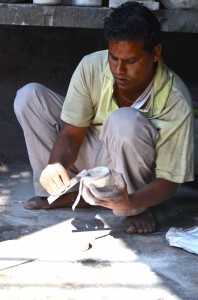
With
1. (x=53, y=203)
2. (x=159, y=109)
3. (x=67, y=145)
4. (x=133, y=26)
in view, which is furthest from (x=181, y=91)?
(x=53, y=203)

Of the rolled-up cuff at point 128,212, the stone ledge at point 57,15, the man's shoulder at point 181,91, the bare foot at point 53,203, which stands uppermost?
the stone ledge at point 57,15

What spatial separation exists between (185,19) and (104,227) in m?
1.29

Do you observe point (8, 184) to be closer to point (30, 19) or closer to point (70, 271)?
point (30, 19)

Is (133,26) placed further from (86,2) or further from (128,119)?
(86,2)

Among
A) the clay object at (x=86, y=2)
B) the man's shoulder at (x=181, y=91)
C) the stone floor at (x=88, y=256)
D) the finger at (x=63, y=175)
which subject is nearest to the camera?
the stone floor at (x=88, y=256)

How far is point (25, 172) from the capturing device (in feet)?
14.9

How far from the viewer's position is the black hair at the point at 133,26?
3260 millimetres

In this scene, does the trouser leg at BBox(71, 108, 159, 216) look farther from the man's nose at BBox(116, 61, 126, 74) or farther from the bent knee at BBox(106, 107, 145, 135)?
the man's nose at BBox(116, 61, 126, 74)

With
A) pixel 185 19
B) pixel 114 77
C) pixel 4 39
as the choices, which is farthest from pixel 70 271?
pixel 4 39

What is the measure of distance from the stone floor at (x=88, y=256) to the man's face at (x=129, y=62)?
2.52 ft

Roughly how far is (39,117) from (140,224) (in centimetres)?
80

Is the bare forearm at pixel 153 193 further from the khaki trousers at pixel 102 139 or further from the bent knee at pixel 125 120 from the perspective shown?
the bent knee at pixel 125 120

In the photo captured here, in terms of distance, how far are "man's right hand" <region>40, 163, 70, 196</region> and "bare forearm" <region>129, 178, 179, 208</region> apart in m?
0.32

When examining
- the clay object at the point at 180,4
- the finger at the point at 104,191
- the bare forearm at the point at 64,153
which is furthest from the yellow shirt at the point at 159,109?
the clay object at the point at 180,4
